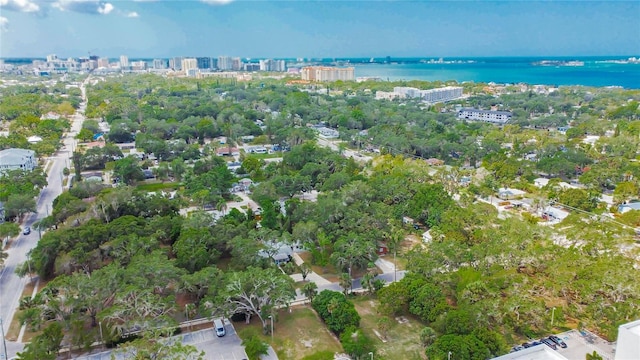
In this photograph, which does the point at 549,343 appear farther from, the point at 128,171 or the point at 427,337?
the point at 128,171

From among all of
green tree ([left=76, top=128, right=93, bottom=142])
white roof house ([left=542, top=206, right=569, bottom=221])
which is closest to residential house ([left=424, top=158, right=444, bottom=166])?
white roof house ([left=542, top=206, right=569, bottom=221])

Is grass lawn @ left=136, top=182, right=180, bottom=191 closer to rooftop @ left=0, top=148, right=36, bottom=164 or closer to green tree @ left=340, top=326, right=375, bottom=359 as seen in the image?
rooftop @ left=0, top=148, right=36, bottom=164

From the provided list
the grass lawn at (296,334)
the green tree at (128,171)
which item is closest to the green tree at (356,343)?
the grass lawn at (296,334)

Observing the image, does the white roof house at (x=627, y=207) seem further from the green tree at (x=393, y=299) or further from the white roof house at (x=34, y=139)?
the white roof house at (x=34, y=139)

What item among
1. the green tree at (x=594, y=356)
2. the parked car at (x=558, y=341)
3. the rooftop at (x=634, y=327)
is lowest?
the parked car at (x=558, y=341)

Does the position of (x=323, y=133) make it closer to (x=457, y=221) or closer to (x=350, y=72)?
(x=457, y=221)

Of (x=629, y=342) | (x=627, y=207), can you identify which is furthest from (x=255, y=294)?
(x=627, y=207)

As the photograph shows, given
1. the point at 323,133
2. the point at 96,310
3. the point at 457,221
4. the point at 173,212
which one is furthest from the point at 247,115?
the point at 96,310
